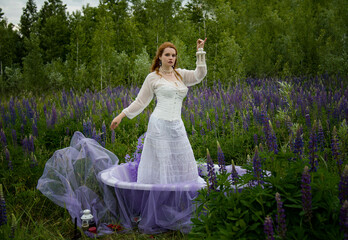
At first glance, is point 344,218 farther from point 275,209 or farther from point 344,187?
point 275,209

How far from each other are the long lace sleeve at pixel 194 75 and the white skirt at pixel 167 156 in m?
0.55

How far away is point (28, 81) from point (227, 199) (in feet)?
36.6

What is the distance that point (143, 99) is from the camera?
3.47m

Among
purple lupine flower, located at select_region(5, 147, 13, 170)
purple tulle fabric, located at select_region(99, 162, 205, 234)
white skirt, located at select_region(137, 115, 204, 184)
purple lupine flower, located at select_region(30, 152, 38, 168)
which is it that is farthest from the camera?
purple lupine flower, located at select_region(30, 152, 38, 168)

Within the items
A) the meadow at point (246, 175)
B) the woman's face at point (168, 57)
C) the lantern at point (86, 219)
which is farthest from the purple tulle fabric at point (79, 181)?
the woman's face at point (168, 57)

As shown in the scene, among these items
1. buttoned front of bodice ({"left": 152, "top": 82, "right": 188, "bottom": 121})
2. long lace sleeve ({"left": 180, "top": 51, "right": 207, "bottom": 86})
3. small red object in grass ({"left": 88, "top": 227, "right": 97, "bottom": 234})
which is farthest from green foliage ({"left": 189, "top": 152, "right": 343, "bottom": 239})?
long lace sleeve ({"left": 180, "top": 51, "right": 207, "bottom": 86})

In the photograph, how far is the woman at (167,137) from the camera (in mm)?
3111

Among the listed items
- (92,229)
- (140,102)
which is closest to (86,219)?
(92,229)

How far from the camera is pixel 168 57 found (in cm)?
328

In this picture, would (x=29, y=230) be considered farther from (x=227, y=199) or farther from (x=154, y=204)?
(x=227, y=199)

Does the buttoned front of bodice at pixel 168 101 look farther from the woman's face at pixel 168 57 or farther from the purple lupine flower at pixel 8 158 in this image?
the purple lupine flower at pixel 8 158

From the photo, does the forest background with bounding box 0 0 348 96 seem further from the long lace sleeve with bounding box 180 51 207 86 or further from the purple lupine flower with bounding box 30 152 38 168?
the purple lupine flower with bounding box 30 152 38 168

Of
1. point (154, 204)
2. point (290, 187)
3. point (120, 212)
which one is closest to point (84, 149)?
point (120, 212)

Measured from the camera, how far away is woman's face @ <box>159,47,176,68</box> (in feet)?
10.8
